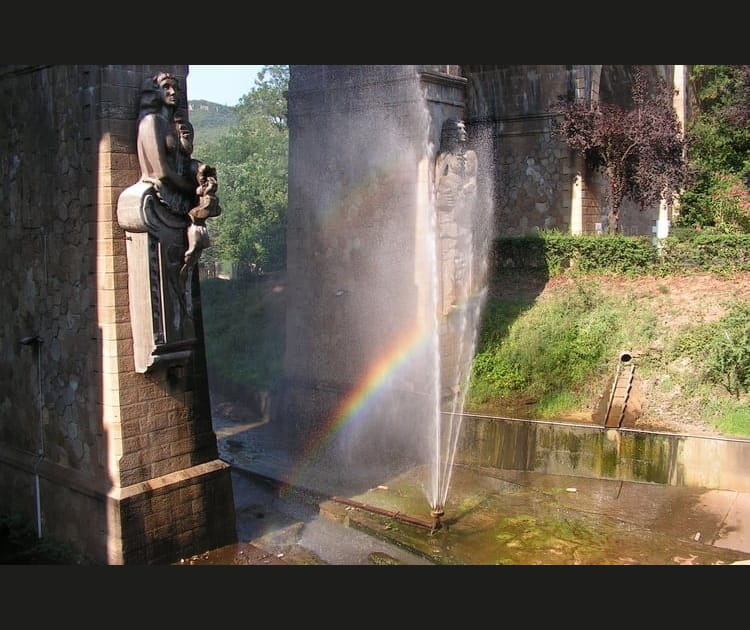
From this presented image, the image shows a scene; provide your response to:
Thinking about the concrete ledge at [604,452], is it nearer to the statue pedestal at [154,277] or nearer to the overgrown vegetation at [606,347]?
the overgrown vegetation at [606,347]

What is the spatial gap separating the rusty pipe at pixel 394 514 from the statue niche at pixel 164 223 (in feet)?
9.73

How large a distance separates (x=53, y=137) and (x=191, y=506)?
337 centimetres

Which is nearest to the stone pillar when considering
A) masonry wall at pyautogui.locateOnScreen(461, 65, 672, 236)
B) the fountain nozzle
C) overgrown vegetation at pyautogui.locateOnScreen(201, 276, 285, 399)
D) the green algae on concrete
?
the green algae on concrete

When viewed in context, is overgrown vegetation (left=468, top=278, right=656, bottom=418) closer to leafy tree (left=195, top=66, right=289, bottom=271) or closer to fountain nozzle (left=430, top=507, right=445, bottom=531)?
fountain nozzle (left=430, top=507, right=445, bottom=531)

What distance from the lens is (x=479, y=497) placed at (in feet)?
30.1

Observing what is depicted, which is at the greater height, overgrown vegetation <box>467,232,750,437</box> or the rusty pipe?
overgrown vegetation <box>467,232,750,437</box>

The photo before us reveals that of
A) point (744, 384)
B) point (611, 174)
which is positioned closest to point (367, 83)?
point (744, 384)

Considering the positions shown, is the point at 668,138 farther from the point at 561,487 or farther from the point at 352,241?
the point at 561,487

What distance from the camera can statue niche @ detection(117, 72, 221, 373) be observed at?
6.31 m

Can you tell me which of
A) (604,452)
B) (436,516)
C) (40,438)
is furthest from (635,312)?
(40,438)

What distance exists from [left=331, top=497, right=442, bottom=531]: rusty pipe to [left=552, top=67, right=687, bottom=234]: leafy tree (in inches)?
383

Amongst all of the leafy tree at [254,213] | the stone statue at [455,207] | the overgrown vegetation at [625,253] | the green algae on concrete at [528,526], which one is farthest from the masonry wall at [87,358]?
the leafy tree at [254,213]

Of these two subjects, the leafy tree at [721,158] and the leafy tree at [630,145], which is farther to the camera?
the leafy tree at [721,158]

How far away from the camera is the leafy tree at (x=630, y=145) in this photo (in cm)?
1625
